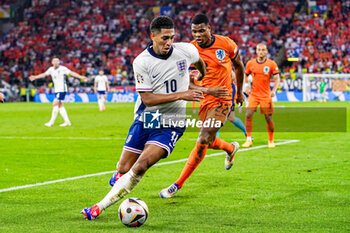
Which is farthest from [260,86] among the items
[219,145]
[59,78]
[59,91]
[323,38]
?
[323,38]

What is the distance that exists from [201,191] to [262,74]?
21.2ft

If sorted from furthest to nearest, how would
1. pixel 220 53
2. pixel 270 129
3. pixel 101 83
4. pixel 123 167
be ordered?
pixel 101 83, pixel 270 129, pixel 220 53, pixel 123 167

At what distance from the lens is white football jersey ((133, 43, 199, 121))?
19.2ft

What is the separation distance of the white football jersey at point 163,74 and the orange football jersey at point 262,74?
24.0ft

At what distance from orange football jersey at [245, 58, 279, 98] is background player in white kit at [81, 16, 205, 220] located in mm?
7274

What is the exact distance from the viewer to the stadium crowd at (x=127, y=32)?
44312 millimetres

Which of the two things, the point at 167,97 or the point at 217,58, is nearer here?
the point at 167,97

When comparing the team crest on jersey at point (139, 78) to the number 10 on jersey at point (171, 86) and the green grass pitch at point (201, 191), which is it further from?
the green grass pitch at point (201, 191)

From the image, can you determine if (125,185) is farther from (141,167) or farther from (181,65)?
(181,65)

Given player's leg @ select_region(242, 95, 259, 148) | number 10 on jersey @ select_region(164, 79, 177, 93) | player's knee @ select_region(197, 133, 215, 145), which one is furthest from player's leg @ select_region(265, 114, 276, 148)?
number 10 on jersey @ select_region(164, 79, 177, 93)

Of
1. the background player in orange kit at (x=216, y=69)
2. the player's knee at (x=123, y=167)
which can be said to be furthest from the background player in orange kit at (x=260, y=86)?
the player's knee at (x=123, y=167)

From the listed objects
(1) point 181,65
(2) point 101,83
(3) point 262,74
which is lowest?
(2) point 101,83

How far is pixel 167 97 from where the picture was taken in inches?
226

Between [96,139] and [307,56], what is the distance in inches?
1227
